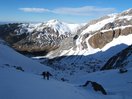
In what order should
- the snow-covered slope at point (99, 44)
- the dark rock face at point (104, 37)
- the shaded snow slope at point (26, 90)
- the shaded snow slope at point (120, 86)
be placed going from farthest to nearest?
the dark rock face at point (104, 37) → the snow-covered slope at point (99, 44) → the shaded snow slope at point (120, 86) → the shaded snow slope at point (26, 90)

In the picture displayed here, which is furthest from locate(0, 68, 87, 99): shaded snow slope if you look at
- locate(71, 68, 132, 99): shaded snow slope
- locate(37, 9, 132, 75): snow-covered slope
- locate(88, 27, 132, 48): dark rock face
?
locate(88, 27, 132, 48): dark rock face

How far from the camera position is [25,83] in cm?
1861

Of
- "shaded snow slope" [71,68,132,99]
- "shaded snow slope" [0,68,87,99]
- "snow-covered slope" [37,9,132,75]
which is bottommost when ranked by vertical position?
"snow-covered slope" [37,9,132,75]

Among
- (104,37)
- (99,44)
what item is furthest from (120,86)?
(99,44)

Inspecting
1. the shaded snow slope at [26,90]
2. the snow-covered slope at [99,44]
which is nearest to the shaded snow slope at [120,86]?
the shaded snow slope at [26,90]

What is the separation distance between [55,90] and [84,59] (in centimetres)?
12798

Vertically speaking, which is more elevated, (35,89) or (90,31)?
(35,89)

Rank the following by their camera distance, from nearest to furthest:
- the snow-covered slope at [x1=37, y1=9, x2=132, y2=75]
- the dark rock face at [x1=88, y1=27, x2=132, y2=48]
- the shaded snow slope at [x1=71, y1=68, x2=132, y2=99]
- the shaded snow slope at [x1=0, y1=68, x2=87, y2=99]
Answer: the shaded snow slope at [x1=0, y1=68, x2=87, y2=99] < the shaded snow slope at [x1=71, y1=68, x2=132, y2=99] < the snow-covered slope at [x1=37, y1=9, x2=132, y2=75] < the dark rock face at [x1=88, y1=27, x2=132, y2=48]

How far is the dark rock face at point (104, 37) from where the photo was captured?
156 metres

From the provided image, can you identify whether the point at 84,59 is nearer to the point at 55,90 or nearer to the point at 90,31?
the point at 90,31

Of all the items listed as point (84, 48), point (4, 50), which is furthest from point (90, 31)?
point (4, 50)

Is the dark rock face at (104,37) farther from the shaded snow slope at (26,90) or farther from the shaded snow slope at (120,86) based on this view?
the shaded snow slope at (26,90)

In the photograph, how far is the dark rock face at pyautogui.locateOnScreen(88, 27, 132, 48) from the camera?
511 ft

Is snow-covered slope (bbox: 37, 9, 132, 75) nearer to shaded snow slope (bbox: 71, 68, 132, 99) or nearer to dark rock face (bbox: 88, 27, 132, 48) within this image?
dark rock face (bbox: 88, 27, 132, 48)
